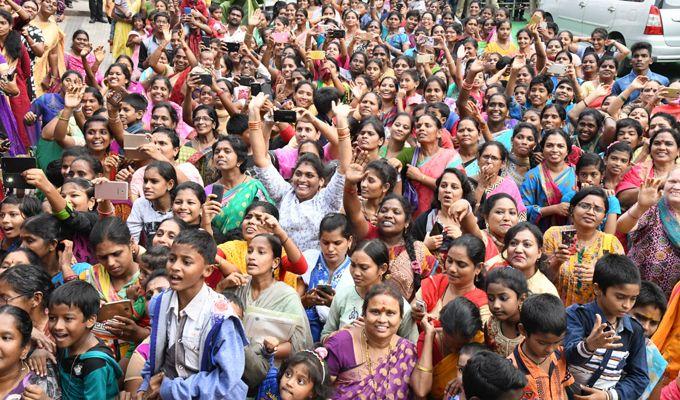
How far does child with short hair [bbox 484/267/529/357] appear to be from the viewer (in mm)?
3346

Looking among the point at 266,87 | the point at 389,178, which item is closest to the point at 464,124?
the point at 389,178

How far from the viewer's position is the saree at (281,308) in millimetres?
3498

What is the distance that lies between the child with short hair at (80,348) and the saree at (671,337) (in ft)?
7.71

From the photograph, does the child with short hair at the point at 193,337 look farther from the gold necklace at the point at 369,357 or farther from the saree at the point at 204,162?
the saree at the point at 204,162

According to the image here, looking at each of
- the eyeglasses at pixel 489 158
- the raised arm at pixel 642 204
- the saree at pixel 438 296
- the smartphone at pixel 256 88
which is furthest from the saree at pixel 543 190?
the smartphone at pixel 256 88

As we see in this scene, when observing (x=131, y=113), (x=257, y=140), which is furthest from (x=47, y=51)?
(x=257, y=140)

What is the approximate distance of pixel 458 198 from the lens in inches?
180

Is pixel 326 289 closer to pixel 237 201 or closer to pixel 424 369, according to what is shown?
pixel 424 369

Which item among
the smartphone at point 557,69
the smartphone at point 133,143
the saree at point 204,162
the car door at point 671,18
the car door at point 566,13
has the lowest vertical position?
the car door at point 566,13

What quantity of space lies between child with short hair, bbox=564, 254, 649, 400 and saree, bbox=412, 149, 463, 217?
6.28 feet

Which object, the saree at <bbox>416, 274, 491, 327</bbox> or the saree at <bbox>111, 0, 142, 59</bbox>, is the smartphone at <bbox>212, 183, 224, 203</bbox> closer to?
the saree at <bbox>416, 274, 491, 327</bbox>

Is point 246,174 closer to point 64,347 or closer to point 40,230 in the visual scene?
point 40,230

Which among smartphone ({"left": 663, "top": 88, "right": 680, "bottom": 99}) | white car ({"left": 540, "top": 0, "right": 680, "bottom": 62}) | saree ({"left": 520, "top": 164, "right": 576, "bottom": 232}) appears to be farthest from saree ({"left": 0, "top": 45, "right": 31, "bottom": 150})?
white car ({"left": 540, "top": 0, "right": 680, "bottom": 62})

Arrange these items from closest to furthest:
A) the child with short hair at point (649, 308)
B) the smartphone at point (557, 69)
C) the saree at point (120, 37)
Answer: the child with short hair at point (649, 308) < the smartphone at point (557, 69) < the saree at point (120, 37)
